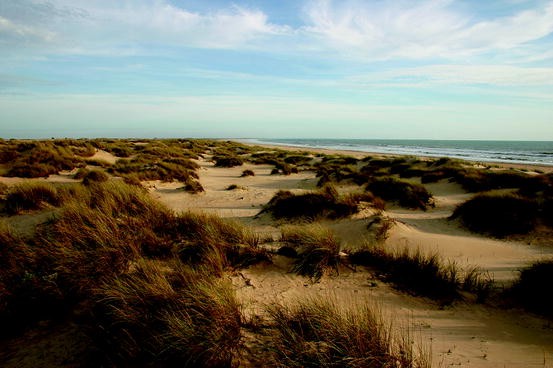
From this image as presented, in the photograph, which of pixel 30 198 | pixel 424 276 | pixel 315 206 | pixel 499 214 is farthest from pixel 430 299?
pixel 30 198

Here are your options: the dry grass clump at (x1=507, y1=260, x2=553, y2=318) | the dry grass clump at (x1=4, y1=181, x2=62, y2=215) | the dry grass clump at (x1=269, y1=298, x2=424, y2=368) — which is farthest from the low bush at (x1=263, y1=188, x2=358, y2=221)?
the dry grass clump at (x1=4, y1=181, x2=62, y2=215)

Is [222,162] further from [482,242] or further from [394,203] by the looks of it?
[482,242]

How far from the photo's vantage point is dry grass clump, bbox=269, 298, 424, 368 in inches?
90.2

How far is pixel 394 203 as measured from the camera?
34.2 feet

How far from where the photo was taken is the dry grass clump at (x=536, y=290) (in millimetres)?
A: 3717

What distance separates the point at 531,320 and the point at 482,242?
11.5 feet

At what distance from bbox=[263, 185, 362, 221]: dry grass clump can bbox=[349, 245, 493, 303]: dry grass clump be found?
324 centimetres

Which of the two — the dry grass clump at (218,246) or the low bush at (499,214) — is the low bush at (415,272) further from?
the low bush at (499,214)

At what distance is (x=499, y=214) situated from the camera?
7.56 m

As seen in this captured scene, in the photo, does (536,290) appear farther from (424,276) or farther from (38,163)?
(38,163)

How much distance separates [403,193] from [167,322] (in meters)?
9.76

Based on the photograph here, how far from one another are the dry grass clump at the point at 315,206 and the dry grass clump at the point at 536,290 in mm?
4241

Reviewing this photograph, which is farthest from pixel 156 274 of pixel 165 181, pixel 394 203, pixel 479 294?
pixel 165 181

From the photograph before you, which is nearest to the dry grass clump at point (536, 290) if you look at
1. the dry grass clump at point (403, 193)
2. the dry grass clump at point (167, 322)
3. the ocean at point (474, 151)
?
the dry grass clump at point (167, 322)
